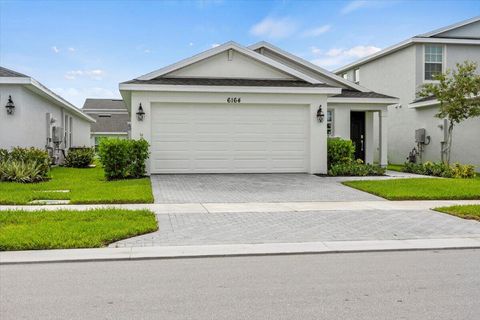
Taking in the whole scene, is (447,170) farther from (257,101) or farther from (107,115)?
(107,115)

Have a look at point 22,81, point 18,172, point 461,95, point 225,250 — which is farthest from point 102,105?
point 225,250

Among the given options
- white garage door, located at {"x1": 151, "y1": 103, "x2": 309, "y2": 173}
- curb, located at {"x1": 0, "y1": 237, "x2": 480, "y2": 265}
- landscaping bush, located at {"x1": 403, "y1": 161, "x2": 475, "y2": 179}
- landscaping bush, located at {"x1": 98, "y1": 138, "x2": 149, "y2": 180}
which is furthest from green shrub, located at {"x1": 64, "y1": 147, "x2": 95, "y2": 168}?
curb, located at {"x1": 0, "y1": 237, "x2": 480, "y2": 265}

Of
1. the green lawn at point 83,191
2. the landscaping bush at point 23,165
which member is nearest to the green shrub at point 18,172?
the landscaping bush at point 23,165

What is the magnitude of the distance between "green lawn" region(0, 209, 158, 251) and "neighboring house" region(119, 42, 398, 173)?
24.5ft

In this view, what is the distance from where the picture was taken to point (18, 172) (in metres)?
14.3

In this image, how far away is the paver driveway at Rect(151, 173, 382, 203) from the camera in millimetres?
11727

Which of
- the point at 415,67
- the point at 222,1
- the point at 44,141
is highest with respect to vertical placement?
the point at 222,1

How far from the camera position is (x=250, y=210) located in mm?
9969

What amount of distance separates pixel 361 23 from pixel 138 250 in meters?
17.3

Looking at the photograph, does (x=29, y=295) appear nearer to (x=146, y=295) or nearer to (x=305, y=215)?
(x=146, y=295)

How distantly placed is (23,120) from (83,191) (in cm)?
597

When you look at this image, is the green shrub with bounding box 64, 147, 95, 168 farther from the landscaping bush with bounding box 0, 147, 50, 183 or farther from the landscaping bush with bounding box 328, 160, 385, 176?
the landscaping bush with bounding box 328, 160, 385, 176

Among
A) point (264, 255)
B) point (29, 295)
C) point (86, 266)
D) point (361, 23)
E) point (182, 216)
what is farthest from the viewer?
point (361, 23)

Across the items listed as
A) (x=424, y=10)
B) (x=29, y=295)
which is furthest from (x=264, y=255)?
(x=424, y=10)
